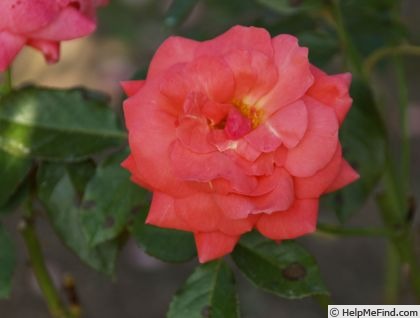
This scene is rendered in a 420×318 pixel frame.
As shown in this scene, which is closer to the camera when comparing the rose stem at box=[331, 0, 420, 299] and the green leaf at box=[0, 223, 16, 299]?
the green leaf at box=[0, 223, 16, 299]

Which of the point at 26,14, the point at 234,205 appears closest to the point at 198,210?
the point at 234,205

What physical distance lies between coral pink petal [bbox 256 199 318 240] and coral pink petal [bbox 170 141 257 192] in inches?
1.7

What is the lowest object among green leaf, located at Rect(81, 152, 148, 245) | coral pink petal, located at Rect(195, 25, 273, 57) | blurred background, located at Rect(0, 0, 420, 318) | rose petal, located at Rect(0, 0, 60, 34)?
blurred background, located at Rect(0, 0, 420, 318)

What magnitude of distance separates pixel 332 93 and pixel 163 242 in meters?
0.26

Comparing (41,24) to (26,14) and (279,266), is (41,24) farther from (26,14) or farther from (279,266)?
(279,266)

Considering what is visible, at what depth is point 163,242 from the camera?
94 cm

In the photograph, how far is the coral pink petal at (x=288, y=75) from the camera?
0.77 meters

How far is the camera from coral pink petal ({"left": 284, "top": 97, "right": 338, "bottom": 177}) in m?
0.76

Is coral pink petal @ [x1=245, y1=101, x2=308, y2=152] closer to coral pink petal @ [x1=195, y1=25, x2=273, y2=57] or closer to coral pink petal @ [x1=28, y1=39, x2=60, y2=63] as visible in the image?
coral pink petal @ [x1=195, y1=25, x2=273, y2=57]

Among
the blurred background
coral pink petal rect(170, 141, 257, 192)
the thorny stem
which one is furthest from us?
the blurred background

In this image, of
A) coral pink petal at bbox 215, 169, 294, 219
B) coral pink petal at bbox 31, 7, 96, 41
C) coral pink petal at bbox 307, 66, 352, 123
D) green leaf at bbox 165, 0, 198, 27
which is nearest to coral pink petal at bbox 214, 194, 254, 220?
coral pink petal at bbox 215, 169, 294, 219

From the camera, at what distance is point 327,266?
6.95 ft

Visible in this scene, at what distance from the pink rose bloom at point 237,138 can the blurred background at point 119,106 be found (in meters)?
0.27

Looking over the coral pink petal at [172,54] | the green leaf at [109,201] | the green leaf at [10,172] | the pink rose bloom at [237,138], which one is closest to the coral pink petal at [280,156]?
the pink rose bloom at [237,138]
